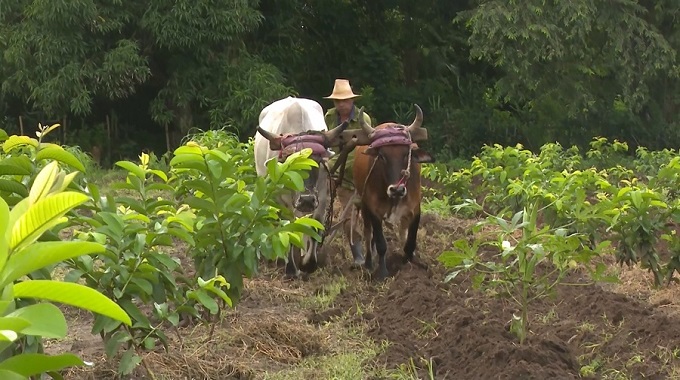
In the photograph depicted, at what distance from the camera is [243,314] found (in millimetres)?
5875

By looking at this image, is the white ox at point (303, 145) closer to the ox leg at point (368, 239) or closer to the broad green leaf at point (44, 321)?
the ox leg at point (368, 239)

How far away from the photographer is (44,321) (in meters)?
1.59

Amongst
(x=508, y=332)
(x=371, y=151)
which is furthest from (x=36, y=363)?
(x=371, y=151)

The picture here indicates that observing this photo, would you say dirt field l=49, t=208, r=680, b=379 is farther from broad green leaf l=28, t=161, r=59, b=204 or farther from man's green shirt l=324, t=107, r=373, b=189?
broad green leaf l=28, t=161, r=59, b=204

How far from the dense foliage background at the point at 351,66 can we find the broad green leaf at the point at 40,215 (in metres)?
13.5

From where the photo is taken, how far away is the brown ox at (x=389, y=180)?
22.0 ft

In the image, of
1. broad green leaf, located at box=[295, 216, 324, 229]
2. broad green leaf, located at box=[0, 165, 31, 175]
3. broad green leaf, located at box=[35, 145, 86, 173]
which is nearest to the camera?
broad green leaf, located at box=[35, 145, 86, 173]

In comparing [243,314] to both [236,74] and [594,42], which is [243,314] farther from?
[594,42]

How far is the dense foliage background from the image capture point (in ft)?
49.9

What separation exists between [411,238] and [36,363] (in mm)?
5356

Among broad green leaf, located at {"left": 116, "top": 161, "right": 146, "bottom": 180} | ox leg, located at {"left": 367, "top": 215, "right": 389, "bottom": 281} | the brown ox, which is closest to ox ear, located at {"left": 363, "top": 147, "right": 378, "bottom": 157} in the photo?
the brown ox

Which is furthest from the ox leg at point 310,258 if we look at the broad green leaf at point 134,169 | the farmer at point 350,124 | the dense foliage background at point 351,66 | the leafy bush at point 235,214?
the dense foliage background at point 351,66

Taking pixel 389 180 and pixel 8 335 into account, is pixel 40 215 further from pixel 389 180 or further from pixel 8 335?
pixel 389 180

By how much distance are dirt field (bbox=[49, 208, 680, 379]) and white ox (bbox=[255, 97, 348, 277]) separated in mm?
603
